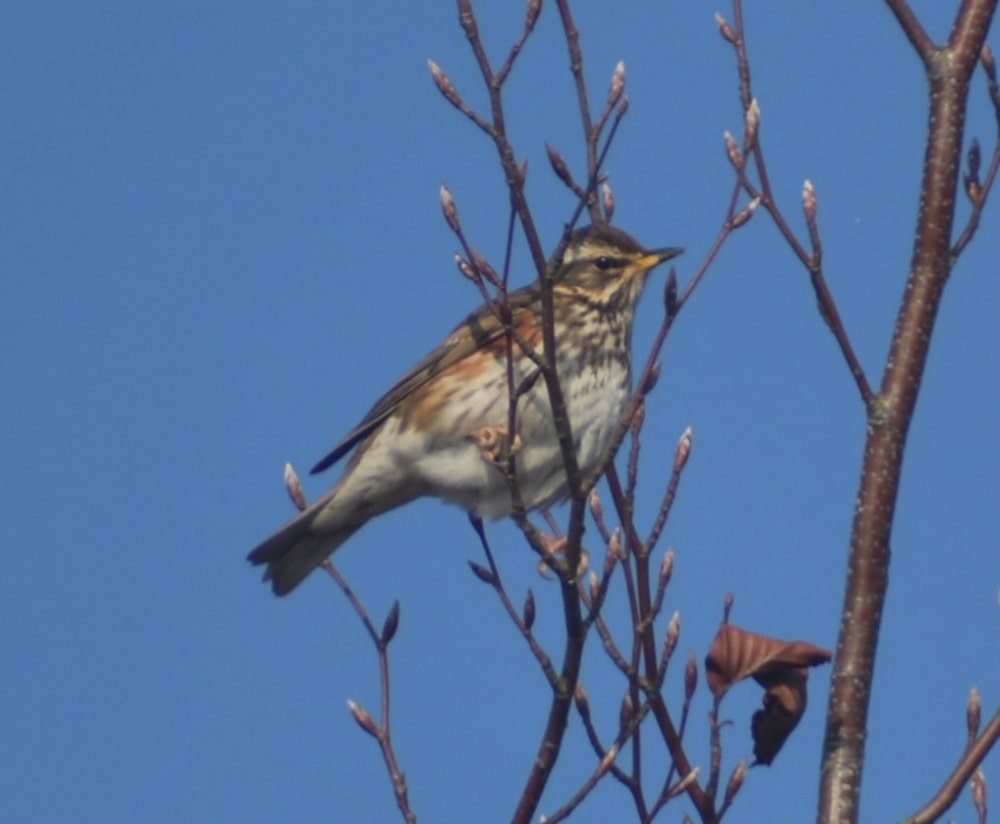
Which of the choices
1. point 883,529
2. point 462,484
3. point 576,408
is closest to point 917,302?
point 883,529

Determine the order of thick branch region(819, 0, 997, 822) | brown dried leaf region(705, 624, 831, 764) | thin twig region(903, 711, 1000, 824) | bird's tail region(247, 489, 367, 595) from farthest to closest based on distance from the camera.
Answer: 1. bird's tail region(247, 489, 367, 595)
2. brown dried leaf region(705, 624, 831, 764)
3. thick branch region(819, 0, 997, 822)
4. thin twig region(903, 711, 1000, 824)

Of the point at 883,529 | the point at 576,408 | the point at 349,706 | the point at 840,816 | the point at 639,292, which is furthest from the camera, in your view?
the point at 639,292

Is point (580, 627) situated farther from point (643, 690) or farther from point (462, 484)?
point (462, 484)

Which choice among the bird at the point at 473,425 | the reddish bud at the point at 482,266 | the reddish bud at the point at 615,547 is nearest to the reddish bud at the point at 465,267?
the reddish bud at the point at 482,266

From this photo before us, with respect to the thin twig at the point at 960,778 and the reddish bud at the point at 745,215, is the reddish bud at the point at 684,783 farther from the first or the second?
the reddish bud at the point at 745,215

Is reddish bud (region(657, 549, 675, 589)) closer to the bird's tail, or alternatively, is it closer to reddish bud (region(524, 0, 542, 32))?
reddish bud (region(524, 0, 542, 32))

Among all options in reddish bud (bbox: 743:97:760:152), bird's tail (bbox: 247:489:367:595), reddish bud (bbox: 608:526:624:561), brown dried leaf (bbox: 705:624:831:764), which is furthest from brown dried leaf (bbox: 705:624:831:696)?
bird's tail (bbox: 247:489:367:595)
